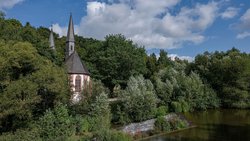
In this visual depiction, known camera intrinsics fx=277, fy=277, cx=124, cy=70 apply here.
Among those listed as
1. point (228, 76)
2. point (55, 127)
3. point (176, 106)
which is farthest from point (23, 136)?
point (228, 76)

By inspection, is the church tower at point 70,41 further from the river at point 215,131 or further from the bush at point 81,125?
the river at point 215,131

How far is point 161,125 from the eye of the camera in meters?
28.8

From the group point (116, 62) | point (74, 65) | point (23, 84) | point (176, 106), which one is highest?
point (116, 62)

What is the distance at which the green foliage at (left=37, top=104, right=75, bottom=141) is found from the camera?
826 inches

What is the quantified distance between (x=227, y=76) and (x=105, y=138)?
36508 millimetres

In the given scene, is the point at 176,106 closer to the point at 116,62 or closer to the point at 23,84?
the point at 116,62

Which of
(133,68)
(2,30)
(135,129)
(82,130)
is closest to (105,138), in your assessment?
(82,130)

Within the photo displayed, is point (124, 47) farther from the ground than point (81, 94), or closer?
farther from the ground

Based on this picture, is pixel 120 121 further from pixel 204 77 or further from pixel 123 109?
pixel 204 77

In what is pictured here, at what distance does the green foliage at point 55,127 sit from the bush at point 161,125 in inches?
374

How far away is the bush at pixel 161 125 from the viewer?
93.7 feet

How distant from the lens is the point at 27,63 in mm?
24297

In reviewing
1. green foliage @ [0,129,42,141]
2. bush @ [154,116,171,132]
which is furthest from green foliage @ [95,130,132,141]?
bush @ [154,116,171,132]

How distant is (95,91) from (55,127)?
8.30 m
